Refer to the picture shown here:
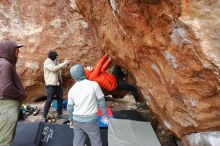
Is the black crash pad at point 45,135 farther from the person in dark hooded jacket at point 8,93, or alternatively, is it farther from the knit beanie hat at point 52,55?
the knit beanie hat at point 52,55

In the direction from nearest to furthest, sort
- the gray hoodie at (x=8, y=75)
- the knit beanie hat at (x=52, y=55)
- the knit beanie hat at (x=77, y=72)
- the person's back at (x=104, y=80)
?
the gray hoodie at (x=8, y=75) < the knit beanie hat at (x=77, y=72) < the person's back at (x=104, y=80) < the knit beanie hat at (x=52, y=55)

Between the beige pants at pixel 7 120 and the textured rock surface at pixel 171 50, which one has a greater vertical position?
the textured rock surface at pixel 171 50

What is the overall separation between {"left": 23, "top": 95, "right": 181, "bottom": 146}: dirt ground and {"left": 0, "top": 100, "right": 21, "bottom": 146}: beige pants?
7.28 feet

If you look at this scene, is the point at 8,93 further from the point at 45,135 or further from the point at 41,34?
the point at 41,34

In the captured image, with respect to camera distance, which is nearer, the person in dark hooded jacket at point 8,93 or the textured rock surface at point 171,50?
the textured rock surface at point 171,50

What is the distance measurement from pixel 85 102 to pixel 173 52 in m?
1.67

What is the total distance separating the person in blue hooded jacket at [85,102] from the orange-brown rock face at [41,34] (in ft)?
11.4

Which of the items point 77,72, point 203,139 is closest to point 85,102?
point 77,72

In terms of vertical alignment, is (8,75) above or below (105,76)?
above

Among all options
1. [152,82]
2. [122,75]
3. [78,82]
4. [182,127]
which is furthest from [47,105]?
[182,127]

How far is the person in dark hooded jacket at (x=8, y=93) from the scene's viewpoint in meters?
4.37

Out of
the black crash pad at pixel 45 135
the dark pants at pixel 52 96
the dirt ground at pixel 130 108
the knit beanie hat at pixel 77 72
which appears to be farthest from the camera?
the dark pants at pixel 52 96

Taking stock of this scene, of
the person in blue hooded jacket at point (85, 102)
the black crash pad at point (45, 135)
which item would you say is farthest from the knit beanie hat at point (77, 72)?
the black crash pad at point (45, 135)

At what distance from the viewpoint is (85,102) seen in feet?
15.2
